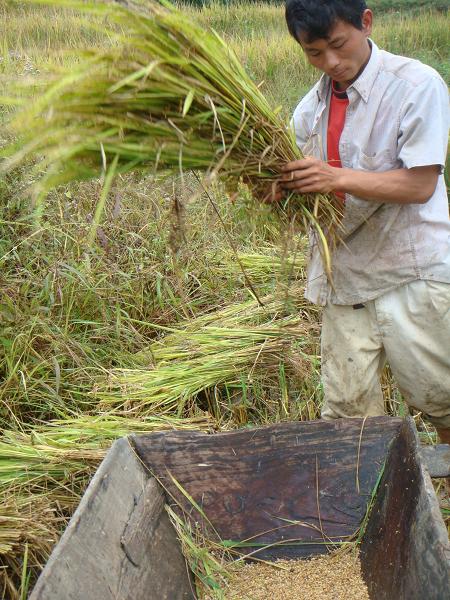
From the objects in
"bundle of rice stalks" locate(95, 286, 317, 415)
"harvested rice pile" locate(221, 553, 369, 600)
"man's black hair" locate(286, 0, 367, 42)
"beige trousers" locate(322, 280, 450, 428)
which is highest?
"man's black hair" locate(286, 0, 367, 42)

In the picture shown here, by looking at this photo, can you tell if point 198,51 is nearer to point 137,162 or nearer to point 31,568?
point 137,162

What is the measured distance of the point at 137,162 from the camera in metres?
1.76

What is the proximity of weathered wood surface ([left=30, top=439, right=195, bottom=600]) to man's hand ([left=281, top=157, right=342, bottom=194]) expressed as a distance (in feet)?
2.70

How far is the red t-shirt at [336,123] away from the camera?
6.87 feet

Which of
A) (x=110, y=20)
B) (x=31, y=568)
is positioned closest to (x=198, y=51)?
(x=110, y=20)

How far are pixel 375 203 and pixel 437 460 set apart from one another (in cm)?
73

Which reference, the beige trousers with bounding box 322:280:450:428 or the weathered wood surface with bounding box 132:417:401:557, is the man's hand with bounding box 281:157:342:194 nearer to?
the beige trousers with bounding box 322:280:450:428

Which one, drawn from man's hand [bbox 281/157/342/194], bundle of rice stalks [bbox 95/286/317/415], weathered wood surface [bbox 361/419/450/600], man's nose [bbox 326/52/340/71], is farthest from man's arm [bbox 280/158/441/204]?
bundle of rice stalks [bbox 95/286/317/415]

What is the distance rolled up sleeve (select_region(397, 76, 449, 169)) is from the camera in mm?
1864

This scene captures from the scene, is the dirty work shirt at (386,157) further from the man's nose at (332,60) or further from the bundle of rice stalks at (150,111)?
the bundle of rice stalks at (150,111)

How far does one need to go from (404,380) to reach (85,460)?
1054 mm

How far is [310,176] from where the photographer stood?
1.87 meters

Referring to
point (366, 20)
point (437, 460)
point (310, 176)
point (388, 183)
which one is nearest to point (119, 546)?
point (437, 460)

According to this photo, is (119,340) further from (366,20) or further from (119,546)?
(366,20)
